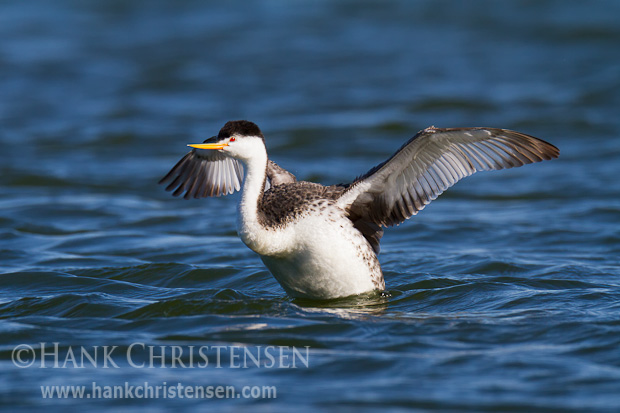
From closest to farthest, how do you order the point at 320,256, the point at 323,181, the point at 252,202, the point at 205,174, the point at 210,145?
the point at 210,145
the point at 252,202
the point at 320,256
the point at 205,174
the point at 323,181

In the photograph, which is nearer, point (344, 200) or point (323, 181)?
point (344, 200)

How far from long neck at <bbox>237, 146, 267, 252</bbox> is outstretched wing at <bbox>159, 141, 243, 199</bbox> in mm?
1821

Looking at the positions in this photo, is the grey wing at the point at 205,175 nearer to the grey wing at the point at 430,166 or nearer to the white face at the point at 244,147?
the grey wing at the point at 430,166

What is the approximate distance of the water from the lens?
637 cm

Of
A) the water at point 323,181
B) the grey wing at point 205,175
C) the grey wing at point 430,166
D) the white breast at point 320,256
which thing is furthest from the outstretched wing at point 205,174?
the white breast at point 320,256

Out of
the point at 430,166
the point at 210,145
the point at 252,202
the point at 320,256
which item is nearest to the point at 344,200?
the point at 320,256

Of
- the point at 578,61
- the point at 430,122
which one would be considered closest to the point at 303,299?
the point at 430,122

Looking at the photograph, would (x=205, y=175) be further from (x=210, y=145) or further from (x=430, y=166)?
(x=430, y=166)

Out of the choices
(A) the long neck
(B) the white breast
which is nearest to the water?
(B) the white breast

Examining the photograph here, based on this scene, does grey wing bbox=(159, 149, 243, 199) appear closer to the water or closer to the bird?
the water

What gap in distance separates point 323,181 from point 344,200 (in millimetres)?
6081

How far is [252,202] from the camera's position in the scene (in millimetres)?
7379

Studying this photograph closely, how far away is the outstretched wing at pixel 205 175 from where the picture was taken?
931 centimetres

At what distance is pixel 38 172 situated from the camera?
1451 centimetres
